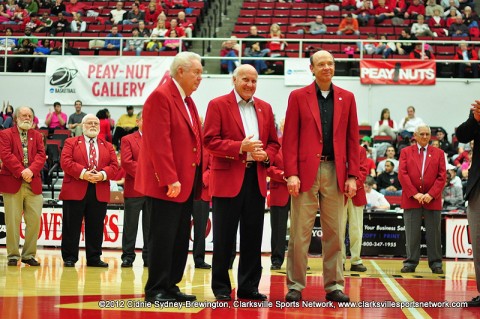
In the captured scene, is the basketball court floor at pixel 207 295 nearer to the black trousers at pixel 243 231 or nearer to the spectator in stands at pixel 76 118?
the black trousers at pixel 243 231

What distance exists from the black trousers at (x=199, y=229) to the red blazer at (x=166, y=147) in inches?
147

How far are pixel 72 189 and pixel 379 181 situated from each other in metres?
7.14

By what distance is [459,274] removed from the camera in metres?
9.73

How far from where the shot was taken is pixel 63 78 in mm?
19234

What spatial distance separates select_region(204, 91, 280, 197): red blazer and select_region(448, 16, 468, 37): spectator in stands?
14397mm

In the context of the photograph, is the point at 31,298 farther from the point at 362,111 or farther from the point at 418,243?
the point at 362,111

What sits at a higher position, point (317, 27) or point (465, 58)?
point (317, 27)

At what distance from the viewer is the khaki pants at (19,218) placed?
372 inches

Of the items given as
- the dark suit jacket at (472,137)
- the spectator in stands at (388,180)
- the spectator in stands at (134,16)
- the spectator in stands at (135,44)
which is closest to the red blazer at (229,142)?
the dark suit jacket at (472,137)

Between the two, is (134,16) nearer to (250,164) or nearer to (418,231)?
(418,231)

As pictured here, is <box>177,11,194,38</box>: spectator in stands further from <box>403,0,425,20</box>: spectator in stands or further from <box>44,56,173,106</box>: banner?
<box>403,0,425,20</box>: spectator in stands

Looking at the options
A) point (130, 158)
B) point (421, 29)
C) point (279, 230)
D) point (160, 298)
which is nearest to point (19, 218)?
point (130, 158)

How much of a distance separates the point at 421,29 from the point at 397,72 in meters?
2.12

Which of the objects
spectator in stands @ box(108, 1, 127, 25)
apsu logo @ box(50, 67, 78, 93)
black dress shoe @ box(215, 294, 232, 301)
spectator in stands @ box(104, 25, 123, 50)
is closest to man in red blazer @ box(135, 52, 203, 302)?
black dress shoe @ box(215, 294, 232, 301)
